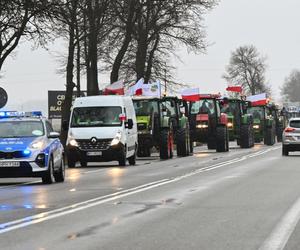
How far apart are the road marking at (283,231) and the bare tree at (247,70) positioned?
288ft

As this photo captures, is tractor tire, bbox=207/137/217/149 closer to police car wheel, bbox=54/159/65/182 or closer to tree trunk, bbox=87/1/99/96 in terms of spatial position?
tree trunk, bbox=87/1/99/96

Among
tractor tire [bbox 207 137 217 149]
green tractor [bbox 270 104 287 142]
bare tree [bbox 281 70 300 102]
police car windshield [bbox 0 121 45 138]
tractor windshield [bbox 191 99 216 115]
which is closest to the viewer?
police car windshield [bbox 0 121 45 138]

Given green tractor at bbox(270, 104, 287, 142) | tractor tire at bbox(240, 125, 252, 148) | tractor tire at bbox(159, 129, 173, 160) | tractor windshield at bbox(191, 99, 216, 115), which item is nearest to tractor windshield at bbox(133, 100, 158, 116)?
tractor tire at bbox(159, 129, 173, 160)

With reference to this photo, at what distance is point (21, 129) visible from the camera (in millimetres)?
18922

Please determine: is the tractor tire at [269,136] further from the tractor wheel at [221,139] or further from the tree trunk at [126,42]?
the tree trunk at [126,42]

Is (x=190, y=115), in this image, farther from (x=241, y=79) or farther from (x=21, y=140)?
(x=241, y=79)

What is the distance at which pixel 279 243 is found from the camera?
8617 mm

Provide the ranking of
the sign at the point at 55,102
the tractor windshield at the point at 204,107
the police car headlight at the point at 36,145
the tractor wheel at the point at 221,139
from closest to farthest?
1. the police car headlight at the point at 36,145
2. the tractor wheel at the point at 221,139
3. the tractor windshield at the point at 204,107
4. the sign at the point at 55,102

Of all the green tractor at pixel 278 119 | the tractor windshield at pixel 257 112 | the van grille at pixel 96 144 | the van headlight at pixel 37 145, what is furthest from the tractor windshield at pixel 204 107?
the van headlight at pixel 37 145

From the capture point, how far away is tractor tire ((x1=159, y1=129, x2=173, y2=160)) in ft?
98.9

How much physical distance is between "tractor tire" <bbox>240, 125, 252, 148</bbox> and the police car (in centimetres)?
2268

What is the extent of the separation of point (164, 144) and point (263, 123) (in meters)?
19.2

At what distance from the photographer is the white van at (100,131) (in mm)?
24891

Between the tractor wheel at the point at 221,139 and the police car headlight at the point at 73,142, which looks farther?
the tractor wheel at the point at 221,139
